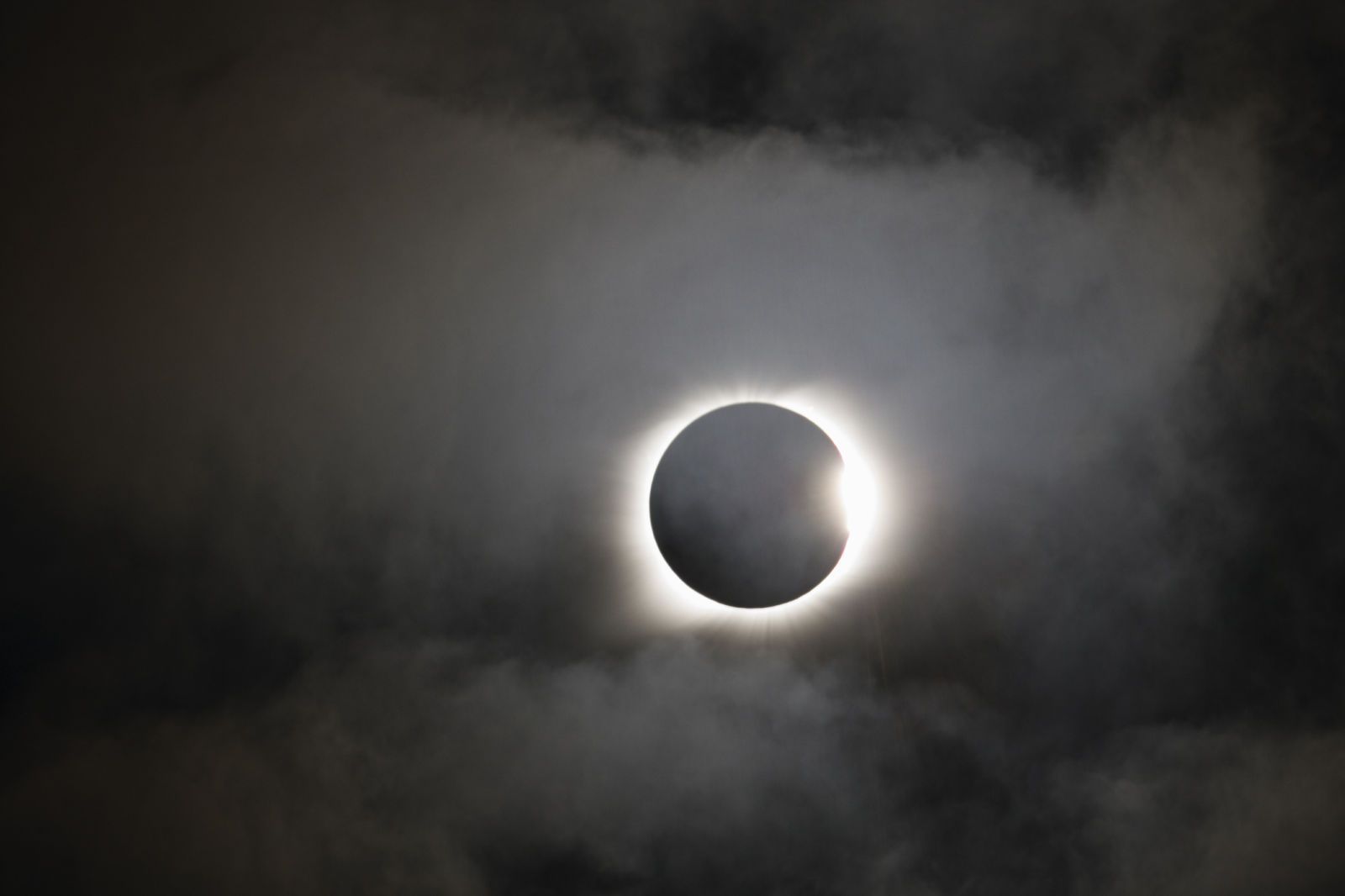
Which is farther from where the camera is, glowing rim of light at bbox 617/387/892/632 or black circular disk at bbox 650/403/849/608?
glowing rim of light at bbox 617/387/892/632

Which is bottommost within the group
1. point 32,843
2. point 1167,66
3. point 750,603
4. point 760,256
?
point 32,843

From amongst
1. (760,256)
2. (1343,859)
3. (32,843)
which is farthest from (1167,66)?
(32,843)

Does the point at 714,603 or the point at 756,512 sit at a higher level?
the point at 714,603

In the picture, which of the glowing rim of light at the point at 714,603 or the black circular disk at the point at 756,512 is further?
the glowing rim of light at the point at 714,603

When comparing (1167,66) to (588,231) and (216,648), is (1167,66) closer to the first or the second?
(588,231)
